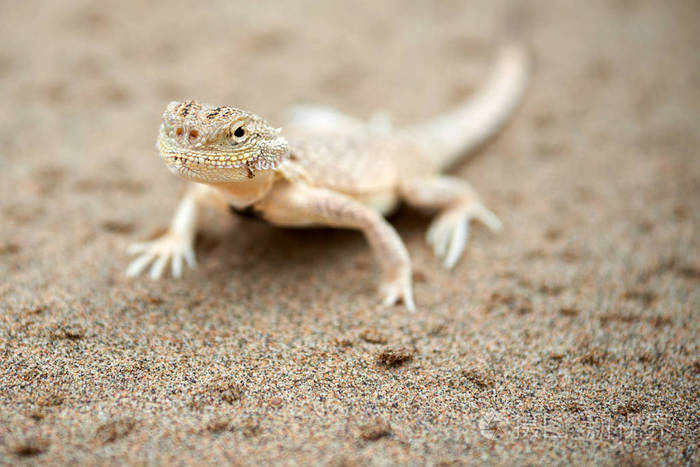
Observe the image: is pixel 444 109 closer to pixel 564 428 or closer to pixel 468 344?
pixel 468 344

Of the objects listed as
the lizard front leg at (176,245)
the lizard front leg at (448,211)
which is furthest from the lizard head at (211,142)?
the lizard front leg at (448,211)

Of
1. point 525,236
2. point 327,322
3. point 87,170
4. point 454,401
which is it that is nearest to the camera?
point 454,401

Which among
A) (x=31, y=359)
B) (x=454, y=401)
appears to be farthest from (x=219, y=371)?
(x=454, y=401)

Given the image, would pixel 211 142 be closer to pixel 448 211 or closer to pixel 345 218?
pixel 345 218

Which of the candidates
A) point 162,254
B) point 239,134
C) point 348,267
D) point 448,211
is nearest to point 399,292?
point 348,267

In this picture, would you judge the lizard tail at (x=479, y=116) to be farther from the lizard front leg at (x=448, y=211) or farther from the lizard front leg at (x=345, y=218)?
the lizard front leg at (x=345, y=218)
